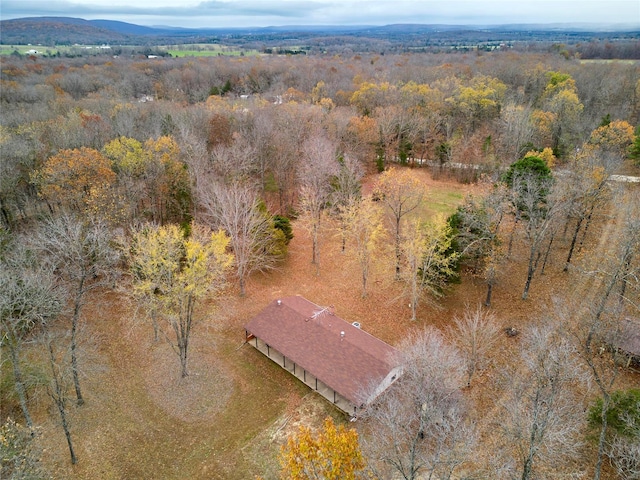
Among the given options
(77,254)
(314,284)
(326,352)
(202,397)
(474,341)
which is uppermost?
(77,254)

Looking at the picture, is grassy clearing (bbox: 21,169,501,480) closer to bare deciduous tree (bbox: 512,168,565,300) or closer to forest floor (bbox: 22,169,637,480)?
forest floor (bbox: 22,169,637,480)

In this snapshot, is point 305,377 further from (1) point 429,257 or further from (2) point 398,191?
(2) point 398,191

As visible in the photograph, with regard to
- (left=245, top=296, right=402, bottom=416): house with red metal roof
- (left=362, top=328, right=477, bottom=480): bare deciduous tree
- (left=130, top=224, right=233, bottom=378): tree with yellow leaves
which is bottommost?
(left=245, top=296, right=402, bottom=416): house with red metal roof

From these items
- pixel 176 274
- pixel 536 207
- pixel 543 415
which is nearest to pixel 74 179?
pixel 176 274

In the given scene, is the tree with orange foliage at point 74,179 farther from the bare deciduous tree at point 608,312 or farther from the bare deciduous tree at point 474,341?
the bare deciduous tree at point 608,312

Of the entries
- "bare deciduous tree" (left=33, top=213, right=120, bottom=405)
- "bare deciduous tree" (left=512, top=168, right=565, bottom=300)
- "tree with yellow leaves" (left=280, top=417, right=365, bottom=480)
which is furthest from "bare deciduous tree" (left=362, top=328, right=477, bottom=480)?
"bare deciduous tree" (left=33, top=213, right=120, bottom=405)

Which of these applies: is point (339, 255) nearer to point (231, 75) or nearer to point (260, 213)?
point (260, 213)
